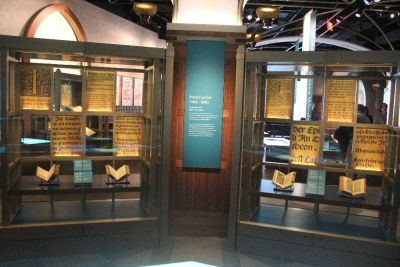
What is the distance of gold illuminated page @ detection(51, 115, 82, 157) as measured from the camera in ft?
13.0

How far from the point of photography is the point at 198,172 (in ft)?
15.4

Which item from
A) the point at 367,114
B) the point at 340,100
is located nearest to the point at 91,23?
the point at 340,100

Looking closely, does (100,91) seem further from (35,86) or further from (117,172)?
(117,172)

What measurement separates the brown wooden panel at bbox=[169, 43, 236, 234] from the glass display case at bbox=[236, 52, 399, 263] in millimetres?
544

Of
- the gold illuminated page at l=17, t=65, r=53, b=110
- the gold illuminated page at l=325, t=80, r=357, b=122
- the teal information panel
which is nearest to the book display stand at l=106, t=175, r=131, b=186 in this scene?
the teal information panel

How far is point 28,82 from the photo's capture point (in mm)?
3855

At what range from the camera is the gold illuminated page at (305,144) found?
407 cm

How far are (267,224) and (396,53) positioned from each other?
206 cm

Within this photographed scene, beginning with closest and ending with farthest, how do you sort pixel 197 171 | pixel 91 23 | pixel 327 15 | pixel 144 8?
pixel 197 171, pixel 144 8, pixel 91 23, pixel 327 15

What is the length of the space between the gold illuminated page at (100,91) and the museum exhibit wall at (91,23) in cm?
216

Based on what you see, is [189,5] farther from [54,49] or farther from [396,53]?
[396,53]

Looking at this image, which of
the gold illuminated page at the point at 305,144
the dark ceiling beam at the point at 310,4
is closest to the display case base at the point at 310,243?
the gold illuminated page at the point at 305,144

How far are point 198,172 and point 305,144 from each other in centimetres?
134

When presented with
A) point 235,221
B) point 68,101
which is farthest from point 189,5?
point 235,221
